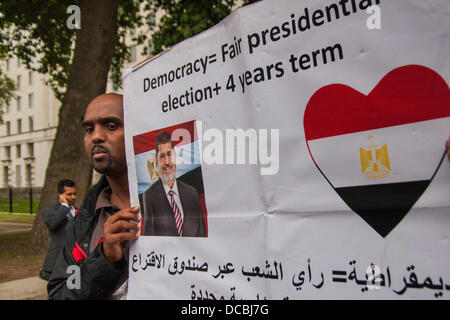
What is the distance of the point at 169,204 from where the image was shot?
164 cm

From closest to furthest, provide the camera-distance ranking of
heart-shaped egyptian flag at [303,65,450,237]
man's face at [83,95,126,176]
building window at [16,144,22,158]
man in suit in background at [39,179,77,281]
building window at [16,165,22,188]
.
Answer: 1. heart-shaped egyptian flag at [303,65,450,237]
2. man's face at [83,95,126,176]
3. man in suit in background at [39,179,77,281]
4. building window at [16,165,22,188]
5. building window at [16,144,22,158]

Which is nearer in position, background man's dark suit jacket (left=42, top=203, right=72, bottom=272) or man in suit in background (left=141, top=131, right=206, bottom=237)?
man in suit in background (left=141, top=131, right=206, bottom=237)

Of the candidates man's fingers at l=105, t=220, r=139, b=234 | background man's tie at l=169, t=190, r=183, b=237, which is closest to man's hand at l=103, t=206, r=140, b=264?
man's fingers at l=105, t=220, r=139, b=234

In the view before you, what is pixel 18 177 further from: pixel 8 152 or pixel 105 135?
pixel 105 135

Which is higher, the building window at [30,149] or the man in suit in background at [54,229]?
the building window at [30,149]

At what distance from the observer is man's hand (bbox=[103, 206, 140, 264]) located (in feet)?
5.58

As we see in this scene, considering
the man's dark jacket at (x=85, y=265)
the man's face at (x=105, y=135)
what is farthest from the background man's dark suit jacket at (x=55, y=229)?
the man's face at (x=105, y=135)

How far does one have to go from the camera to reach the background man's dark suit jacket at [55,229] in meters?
5.23

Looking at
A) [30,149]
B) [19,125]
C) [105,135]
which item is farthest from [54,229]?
[19,125]

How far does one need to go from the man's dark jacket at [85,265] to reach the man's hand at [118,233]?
0.04 m

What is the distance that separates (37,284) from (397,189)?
20.8ft

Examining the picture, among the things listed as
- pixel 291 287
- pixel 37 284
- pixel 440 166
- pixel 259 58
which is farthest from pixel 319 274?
pixel 37 284

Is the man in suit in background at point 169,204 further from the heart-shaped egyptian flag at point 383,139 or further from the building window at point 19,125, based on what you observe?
the building window at point 19,125

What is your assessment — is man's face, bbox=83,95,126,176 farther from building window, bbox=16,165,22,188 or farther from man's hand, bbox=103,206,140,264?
building window, bbox=16,165,22,188
